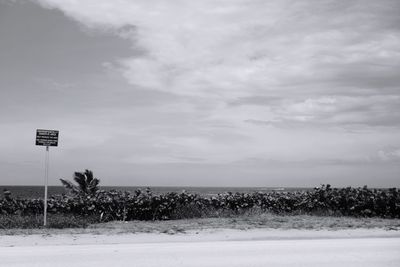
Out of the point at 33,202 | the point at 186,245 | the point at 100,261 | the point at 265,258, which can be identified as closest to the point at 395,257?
the point at 265,258

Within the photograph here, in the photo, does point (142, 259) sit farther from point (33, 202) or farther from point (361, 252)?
point (33, 202)

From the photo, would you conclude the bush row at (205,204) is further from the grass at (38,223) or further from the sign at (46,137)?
the sign at (46,137)

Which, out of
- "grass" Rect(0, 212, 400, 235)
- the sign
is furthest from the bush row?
the sign

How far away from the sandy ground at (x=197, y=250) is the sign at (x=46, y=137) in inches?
116

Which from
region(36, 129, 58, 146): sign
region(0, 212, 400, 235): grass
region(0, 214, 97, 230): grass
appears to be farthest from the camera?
region(0, 214, 97, 230): grass

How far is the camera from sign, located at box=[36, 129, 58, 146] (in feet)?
44.9

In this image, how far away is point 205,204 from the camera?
63.2ft

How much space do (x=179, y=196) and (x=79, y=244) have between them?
26.8ft

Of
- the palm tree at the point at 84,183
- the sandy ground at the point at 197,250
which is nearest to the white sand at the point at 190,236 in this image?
the sandy ground at the point at 197,250

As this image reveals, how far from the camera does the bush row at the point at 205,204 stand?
17.2 m

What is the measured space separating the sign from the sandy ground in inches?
116

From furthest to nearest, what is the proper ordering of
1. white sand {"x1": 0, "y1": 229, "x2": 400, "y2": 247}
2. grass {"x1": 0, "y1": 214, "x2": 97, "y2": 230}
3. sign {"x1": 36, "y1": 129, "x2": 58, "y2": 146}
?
1. grass {"x1": 0, "y1": 214, "x2": 97, "y2": 230}
2. sign {"x1": 36, "y1": 129, "x2": 58, "y2": 146}
3. white sand {"x1": 0, "y1": 229, "x2": 400, "y2": 247}

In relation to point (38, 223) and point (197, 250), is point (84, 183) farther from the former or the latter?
point (197, 250)

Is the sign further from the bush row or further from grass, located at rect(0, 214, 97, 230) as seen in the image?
the bush row
